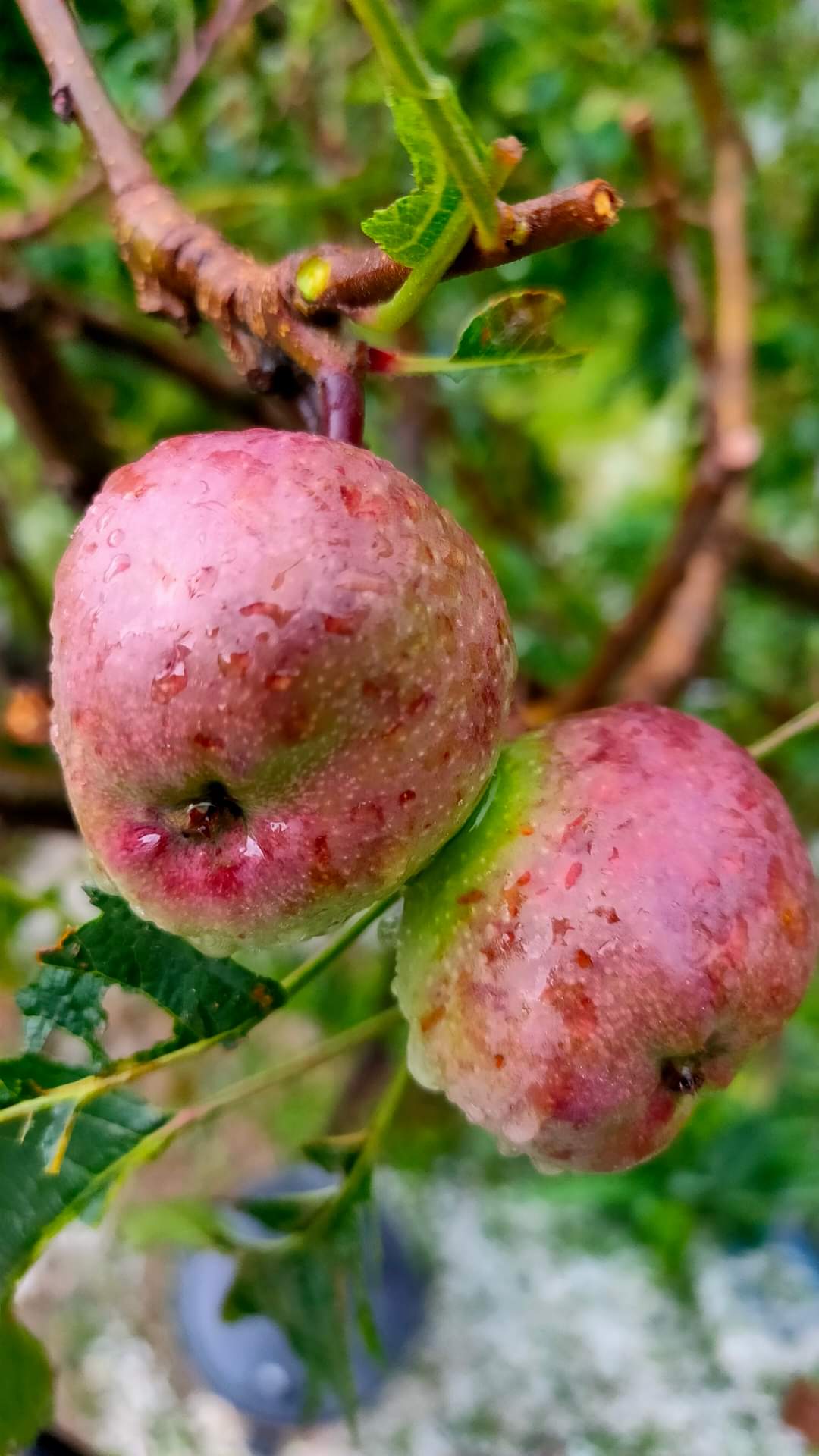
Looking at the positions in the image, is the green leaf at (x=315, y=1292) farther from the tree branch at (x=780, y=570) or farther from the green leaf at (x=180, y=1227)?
the tree branch at (x=780, y=570)

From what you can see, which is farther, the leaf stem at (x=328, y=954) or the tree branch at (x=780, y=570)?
the tree branch at (x=780, y=570)

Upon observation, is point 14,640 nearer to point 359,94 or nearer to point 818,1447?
point 359,94

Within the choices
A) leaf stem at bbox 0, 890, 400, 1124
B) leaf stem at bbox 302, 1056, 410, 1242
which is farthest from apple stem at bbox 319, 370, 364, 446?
leaf stem at bbox 302, 1056, 410, 1242

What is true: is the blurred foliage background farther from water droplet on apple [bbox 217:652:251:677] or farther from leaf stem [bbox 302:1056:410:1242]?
water droplet on apple [bbox 217:652:251:677]

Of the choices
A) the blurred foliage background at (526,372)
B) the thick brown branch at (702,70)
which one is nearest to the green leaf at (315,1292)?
the blurred foliage background at (526,372)

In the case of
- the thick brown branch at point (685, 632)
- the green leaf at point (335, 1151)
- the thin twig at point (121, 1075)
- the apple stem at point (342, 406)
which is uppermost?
the apple stem at point (342, 406)

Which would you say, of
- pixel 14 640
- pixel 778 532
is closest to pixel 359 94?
pixel 14 640
